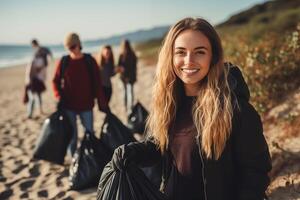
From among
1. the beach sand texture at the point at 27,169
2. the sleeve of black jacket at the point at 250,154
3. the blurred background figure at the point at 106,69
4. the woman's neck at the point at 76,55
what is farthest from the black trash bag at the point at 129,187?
the blurred background figure at the point at 106,69

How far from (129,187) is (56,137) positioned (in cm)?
309

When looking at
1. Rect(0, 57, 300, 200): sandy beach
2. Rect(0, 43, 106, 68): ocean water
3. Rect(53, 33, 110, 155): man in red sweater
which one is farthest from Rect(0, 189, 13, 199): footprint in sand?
Rect(0, 43, 106, 68): ocean water

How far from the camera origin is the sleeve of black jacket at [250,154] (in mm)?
1816

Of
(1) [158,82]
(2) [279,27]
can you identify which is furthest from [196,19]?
(2) [279,27]

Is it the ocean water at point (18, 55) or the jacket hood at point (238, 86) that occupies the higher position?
the jacket hood at point (238, 86)

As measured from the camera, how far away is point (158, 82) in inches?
89.8

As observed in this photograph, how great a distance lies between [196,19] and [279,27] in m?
13.3

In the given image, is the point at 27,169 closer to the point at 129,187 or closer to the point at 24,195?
the point at 24,195

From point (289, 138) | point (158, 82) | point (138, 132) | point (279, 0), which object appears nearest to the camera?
point (158, 82)

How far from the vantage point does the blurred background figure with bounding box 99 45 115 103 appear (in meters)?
7.41

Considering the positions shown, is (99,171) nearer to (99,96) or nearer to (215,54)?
(99,96)

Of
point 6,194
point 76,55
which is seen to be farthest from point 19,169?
point 76,55

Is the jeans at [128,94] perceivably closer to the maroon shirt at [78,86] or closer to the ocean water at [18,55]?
the maroon shirt at [78,86]

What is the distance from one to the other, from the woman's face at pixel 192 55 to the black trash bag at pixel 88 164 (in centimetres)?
266
